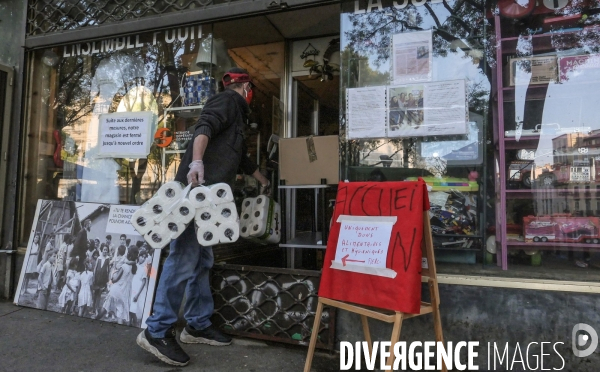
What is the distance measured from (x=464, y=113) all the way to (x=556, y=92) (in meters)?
0.67

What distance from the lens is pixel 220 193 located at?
8.34ft

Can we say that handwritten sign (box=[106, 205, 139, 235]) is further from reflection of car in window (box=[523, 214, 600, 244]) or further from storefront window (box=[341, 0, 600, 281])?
reflection of car in window (box=[523, 214, 600, 244])

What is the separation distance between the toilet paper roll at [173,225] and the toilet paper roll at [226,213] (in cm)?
24

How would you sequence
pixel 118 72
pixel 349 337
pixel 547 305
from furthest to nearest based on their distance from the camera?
pixel 118 72, pixel 349 337, pixel 547 305

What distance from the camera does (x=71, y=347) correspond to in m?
2.85

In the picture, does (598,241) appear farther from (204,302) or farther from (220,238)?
(204,302)

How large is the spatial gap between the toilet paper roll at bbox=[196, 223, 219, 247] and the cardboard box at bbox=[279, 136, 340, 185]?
1202 millimetres

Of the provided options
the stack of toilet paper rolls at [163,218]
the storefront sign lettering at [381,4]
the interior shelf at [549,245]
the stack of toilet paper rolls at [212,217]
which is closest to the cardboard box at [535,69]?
the storefront sign lettering at [381,4]

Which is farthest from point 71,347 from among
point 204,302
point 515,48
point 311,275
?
point 515,48

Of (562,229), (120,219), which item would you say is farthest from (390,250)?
(120,219)

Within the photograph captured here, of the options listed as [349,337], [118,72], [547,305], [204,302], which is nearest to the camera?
[547,305]

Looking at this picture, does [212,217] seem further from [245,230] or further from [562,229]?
[562,229]

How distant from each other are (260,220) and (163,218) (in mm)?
1091

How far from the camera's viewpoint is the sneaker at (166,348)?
8.35 feet
